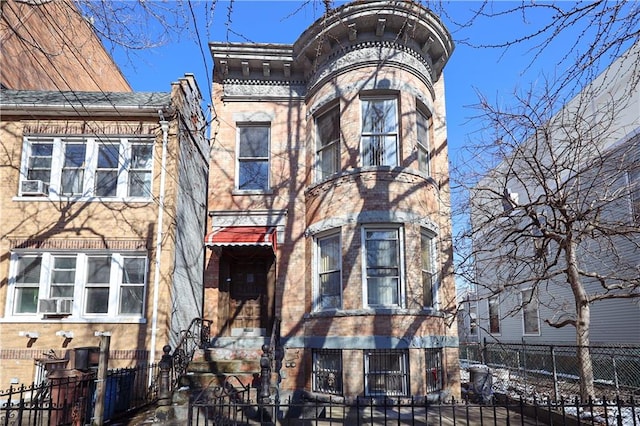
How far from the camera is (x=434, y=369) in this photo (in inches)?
433

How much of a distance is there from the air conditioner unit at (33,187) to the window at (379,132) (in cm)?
844

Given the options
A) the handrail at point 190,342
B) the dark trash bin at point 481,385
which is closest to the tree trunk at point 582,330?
the dark trash bin at point 481,385

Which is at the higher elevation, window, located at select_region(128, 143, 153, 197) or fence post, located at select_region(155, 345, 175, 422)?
window, located at select_region(128, 143, 153, 197)

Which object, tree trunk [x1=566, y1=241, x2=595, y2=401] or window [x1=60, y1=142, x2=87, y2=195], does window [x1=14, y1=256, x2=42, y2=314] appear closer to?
window [x1=60, y1=142, x2=87, y2=195]

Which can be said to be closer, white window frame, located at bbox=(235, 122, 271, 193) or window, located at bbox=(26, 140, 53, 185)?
window, located at bbox=(26, 140, 53, 185)

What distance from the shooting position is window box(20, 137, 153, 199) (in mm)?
12156

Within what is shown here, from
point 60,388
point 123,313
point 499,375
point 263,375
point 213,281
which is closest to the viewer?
point 60,388

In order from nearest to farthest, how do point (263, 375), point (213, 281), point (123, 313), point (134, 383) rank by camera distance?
point (263, 375)
point (134, 383)
point (123, 313)
point (213, 281)

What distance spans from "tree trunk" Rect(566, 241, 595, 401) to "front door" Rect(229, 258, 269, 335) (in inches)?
296

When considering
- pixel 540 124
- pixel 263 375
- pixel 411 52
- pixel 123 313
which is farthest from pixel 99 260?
pixel 540 124

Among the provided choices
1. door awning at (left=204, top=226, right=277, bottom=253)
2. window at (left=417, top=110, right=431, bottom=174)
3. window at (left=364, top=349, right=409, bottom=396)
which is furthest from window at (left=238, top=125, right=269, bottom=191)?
window at (left=364, top=349, right=409, bottom=396)

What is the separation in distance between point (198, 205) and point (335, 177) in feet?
17.2

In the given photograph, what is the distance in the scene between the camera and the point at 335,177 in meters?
11.6

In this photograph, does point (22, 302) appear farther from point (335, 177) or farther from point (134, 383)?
point (335, 177)
